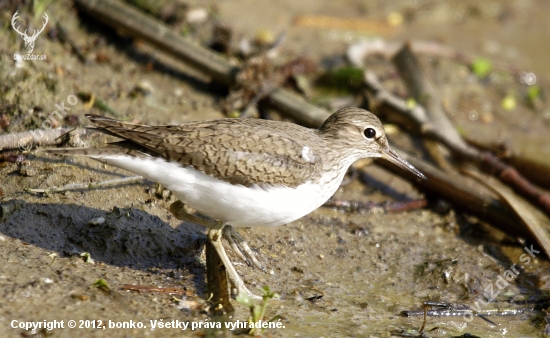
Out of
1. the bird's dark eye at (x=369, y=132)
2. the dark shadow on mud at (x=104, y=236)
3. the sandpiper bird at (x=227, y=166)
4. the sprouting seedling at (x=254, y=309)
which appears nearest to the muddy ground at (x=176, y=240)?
the dark shadow on mud at (x=104, y=236)

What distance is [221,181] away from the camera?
5379 mm

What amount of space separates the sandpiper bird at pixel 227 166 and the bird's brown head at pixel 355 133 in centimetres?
52

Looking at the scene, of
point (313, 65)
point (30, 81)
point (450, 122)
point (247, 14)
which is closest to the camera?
point (30, 81)

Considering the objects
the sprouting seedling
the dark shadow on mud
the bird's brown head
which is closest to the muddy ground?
the dark shadow on mud

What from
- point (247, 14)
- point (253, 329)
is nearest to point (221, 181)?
point (253, 329)

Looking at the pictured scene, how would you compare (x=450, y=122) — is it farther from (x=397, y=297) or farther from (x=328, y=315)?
(x=328, y=315)

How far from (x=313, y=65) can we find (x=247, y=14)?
200 centimetres

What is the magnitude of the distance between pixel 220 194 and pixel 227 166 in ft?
0.79

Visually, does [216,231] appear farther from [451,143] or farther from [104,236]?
[451,143]

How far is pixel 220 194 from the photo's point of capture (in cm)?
532

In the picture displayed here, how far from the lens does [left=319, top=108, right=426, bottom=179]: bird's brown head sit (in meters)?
6.23

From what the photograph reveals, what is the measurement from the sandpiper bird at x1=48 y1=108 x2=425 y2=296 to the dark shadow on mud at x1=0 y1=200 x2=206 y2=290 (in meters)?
0.54

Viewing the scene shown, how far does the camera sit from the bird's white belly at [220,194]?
5.32 m

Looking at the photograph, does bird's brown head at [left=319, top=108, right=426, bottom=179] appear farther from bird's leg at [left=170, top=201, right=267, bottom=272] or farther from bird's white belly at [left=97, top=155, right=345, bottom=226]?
bird's leg at [left=170, top=201, right=267, bottom=272]
